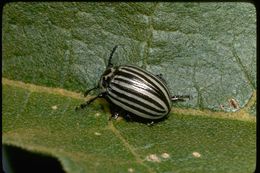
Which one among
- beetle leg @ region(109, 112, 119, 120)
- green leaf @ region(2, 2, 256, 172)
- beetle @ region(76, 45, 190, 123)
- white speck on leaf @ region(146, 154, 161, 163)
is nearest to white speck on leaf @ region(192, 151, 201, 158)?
green leaf @ region(2, 2, 256, 172)

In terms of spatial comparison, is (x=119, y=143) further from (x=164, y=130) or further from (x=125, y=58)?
(x=125, y=58)

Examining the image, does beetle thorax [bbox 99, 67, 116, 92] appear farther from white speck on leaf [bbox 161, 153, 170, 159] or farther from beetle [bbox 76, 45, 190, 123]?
white speck on leaf [bbox 161, 153, 170, 159]

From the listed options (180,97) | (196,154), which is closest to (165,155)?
(196,154)

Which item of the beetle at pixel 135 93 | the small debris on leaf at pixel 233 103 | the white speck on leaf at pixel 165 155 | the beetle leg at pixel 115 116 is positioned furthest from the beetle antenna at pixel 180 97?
the white speck on leaf at pixel 165 155

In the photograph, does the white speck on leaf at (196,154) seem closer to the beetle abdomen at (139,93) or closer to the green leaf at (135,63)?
the green leaf at (135,63)

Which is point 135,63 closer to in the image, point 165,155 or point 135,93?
point 135,93

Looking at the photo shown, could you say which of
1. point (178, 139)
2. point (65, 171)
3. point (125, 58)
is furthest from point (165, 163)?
point (125, 58)
